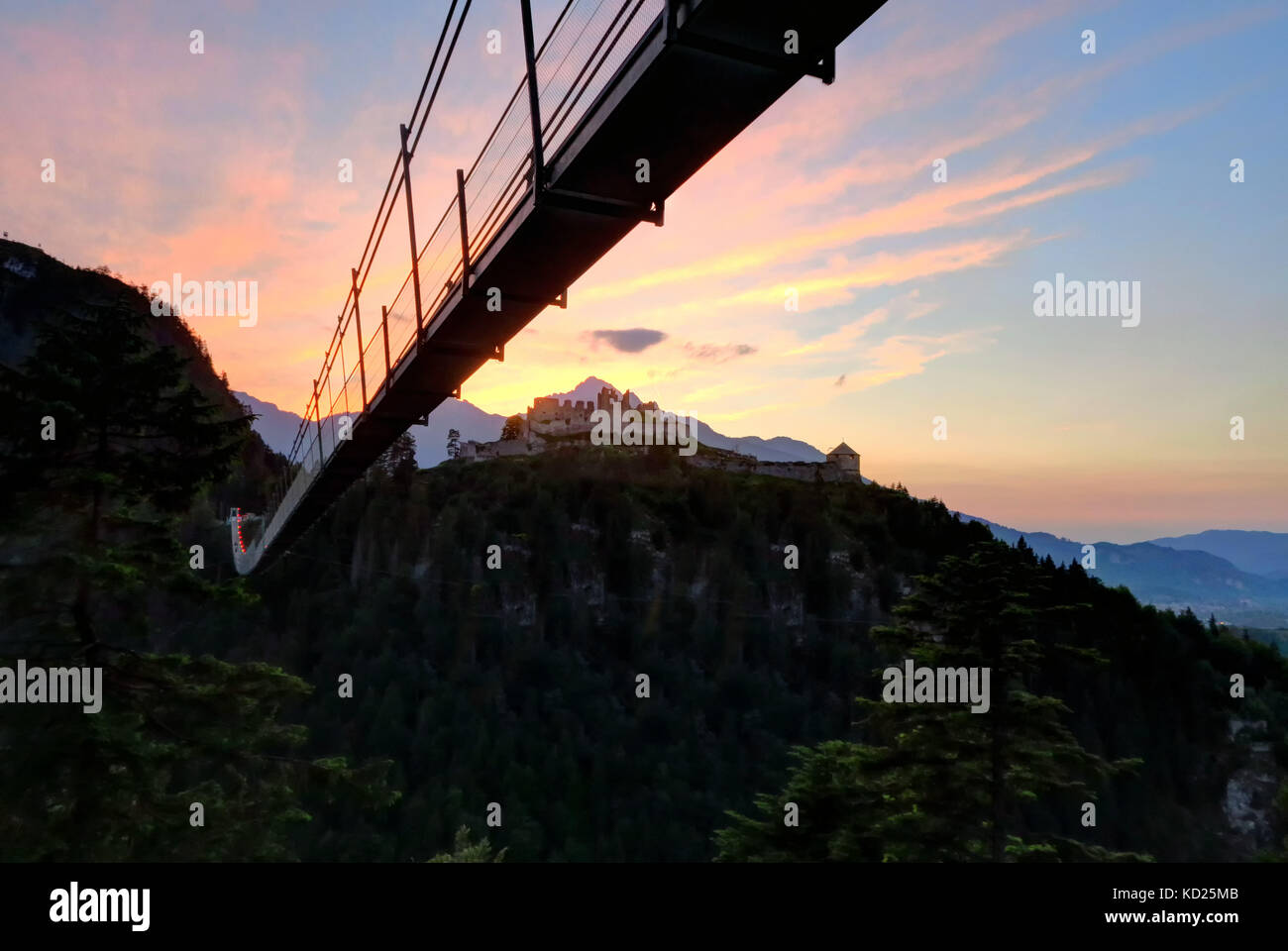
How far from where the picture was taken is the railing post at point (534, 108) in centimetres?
736

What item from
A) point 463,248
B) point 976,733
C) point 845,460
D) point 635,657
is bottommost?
point 635,657

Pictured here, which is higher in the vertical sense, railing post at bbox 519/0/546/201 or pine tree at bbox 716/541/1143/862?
railing post at bbox 519/0/546/201

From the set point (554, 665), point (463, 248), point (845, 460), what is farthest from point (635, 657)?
point (463, 248)

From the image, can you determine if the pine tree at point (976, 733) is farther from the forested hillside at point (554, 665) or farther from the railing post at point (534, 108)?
the railing post at point (534, 108)

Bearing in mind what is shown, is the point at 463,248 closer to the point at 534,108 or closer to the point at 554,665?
the point at 534,108

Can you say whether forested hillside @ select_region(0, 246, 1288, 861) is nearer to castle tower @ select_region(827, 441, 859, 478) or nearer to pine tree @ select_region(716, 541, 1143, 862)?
pine tree @ select_region(716, 541, 1143, 862)

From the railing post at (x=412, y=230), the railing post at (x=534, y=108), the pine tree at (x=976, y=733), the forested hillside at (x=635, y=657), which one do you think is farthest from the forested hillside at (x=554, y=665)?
the railing post at (x=534, y=108)

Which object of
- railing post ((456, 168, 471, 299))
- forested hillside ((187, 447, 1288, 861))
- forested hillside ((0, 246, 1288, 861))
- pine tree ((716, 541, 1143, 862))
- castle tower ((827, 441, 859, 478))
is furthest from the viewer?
castle tower ((827, 441, 859, 478))

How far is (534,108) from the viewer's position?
24.9 feet

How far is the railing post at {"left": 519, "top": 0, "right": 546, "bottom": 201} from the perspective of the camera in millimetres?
7363

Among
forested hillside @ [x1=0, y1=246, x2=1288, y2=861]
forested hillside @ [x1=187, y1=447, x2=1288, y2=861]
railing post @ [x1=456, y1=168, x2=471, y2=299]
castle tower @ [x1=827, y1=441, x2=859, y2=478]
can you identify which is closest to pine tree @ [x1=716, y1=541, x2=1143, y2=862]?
forested hillside @ [x1=0, y1=246, x2=1288, y2=861]

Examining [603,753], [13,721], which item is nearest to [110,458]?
[13,721]
